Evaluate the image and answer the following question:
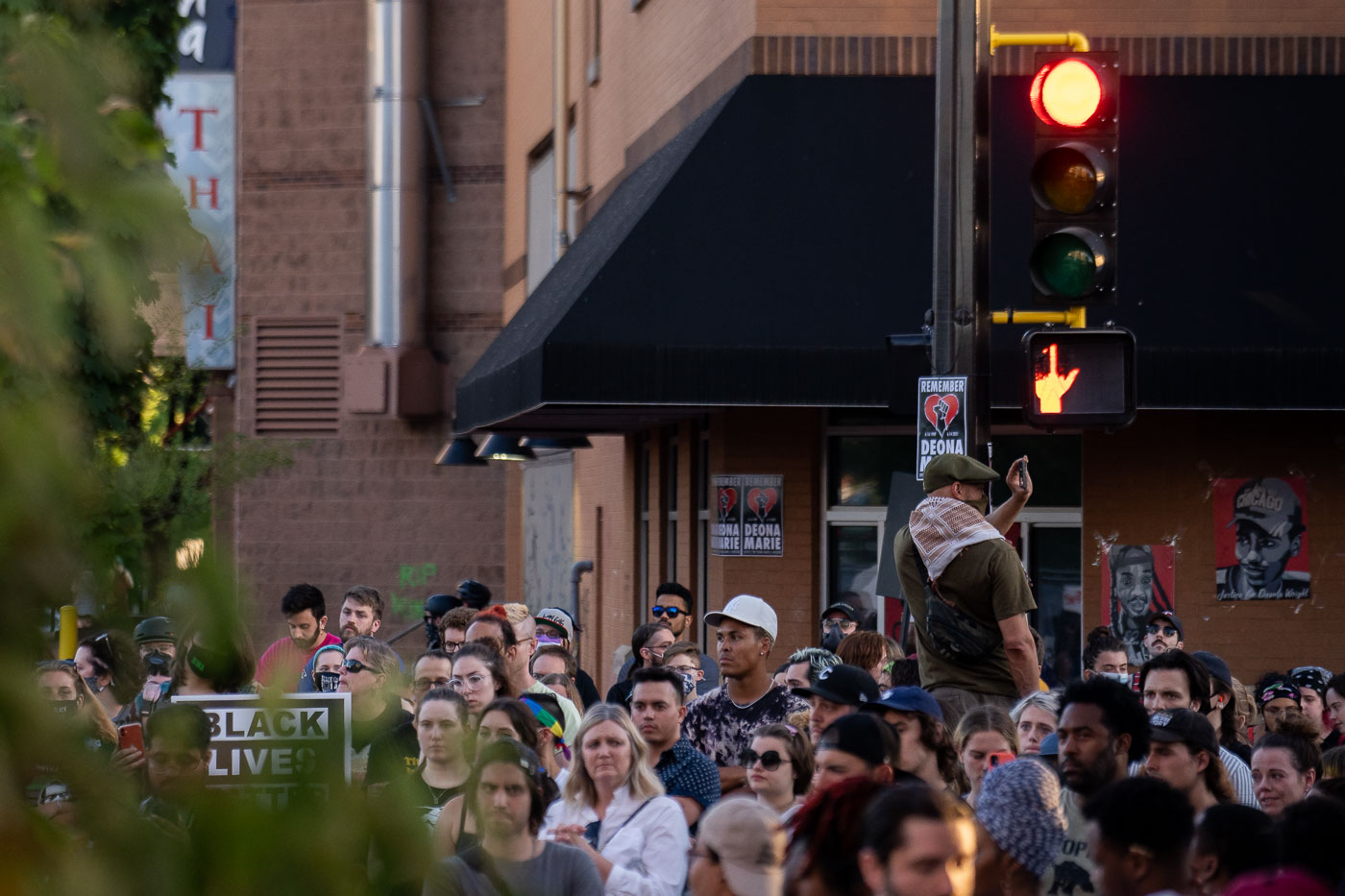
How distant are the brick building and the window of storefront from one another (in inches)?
0.7

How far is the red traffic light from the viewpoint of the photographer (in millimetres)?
7262

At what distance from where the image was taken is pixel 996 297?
1220 cm

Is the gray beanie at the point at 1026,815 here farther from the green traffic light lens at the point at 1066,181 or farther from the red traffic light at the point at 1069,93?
the red traffic light at the point at 1069,93

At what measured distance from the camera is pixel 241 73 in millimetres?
28375

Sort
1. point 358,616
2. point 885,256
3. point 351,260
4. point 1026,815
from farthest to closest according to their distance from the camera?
point 351,260, point 885,256, point 358,616, point 1026,815

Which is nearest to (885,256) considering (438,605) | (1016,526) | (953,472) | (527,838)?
(1016,526)

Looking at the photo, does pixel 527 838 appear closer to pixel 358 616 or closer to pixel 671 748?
pixel 671 748

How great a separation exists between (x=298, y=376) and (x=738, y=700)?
21255mm

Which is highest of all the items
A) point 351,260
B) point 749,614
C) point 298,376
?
point 351,260

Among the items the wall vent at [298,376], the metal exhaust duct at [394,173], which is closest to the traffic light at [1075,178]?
the metal exhaust duct at [394,173]

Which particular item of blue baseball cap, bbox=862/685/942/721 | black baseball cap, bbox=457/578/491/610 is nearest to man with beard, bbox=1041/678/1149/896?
blue baseball cap, bbox=862/685/942/721

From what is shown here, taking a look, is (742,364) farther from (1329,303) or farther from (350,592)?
(1329,303)

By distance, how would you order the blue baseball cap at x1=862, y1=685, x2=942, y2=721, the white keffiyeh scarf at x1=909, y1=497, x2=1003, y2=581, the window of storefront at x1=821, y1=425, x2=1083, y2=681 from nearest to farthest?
1. the blue baseball cap at x1=862, y1=685, x2=942, y2=721
2. the white keffiyeh scarf at x1=909, y1=497, x2=1003, y2=581
3. the window of storefront at x1=821, y1=425, x2=1083, y2=681

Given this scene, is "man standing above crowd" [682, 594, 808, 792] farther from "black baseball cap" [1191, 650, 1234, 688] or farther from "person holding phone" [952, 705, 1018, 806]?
"black baseball cap" [1191, 650, 1234, 688]
